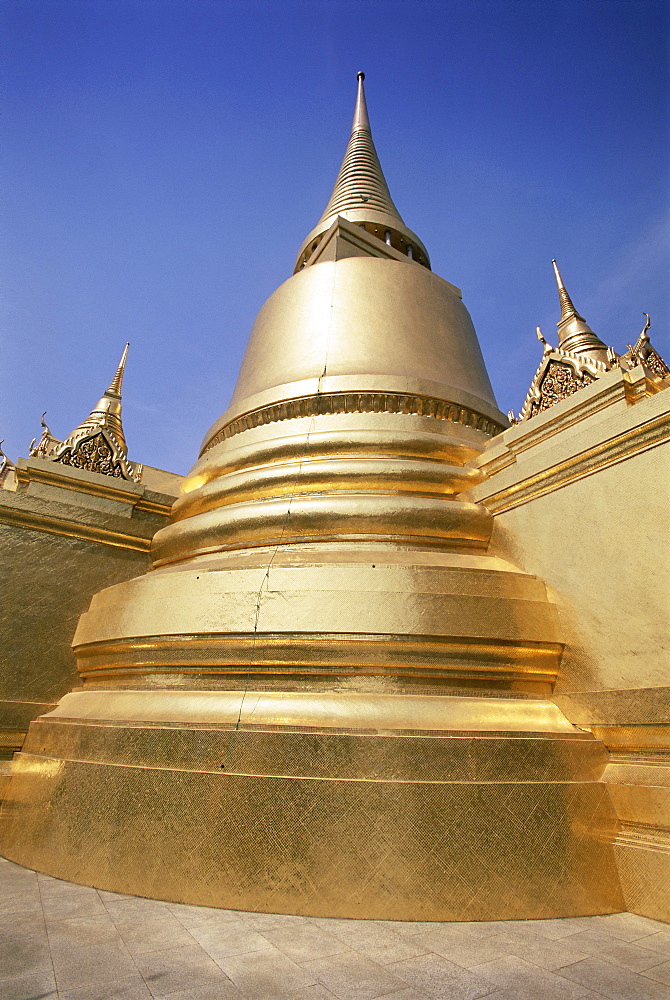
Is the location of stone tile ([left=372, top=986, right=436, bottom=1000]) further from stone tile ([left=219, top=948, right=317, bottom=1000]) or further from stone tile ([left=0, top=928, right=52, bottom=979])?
stone tile ([left=0, top=928, right=52, bottom=979])

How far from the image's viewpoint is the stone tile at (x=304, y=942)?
62.4 inches

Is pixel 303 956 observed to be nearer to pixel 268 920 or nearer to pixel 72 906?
pixel 268 920

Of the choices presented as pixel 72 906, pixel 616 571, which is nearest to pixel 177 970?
pixel 72 906

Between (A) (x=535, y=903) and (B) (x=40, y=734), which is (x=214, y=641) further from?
(A) (x=535, y=903)

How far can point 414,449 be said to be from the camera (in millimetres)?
3936

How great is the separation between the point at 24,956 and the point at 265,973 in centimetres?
65

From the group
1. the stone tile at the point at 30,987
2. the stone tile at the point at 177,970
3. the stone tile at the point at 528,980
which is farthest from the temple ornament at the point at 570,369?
the stone tile at the point at 30,987

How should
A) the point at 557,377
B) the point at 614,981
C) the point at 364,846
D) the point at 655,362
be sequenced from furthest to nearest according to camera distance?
1. the point at 557,377
2. the point at 655,362
3. the point at 364,846
4. the point at 614,981

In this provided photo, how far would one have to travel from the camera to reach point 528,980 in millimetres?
1441

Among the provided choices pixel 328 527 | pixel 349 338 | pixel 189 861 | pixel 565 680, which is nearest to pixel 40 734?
pixel 189 861

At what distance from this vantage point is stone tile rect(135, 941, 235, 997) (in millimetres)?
1369

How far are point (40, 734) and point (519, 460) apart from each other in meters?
3.13

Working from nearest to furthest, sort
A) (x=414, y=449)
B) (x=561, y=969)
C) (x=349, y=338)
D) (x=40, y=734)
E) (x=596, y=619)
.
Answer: (x=561, y=969), (x=596, y=619), (x=40, y=734), (x=414, y=449), (x=349, y=338)

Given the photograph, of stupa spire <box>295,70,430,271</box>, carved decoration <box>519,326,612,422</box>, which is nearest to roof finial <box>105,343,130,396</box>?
stupa spire <box>295,70,430,271</box>
